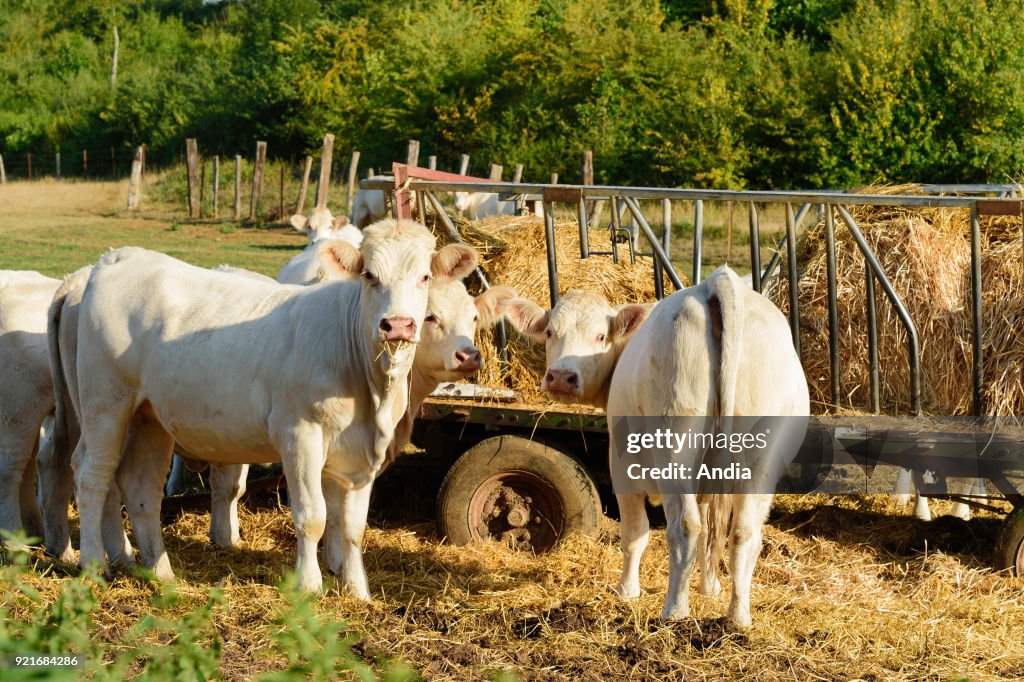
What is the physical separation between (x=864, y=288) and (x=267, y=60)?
145 ft

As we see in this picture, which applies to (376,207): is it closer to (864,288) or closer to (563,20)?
(864,288)

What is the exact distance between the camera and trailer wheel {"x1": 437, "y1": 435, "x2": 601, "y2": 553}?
269 inches

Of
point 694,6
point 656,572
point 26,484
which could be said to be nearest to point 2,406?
point 26,484

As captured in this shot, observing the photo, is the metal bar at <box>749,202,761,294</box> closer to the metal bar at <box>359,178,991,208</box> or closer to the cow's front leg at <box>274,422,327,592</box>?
the metal bar at <box>359,178,991,208</box>

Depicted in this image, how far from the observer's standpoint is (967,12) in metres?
27.2

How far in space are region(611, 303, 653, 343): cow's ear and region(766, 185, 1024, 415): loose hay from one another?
45.3 inches

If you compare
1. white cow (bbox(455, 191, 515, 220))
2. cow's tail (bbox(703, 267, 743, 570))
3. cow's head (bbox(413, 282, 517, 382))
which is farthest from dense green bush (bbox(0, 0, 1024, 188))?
cow's tail (bbox(703, 267, 743, 570))

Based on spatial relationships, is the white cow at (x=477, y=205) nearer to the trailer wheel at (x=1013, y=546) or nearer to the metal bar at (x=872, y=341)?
the metal bar at (x=872, y=341)

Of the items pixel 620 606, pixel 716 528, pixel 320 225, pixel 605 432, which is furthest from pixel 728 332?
pixel 320 225

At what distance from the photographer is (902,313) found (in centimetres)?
632

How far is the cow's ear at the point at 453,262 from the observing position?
612 centimetres

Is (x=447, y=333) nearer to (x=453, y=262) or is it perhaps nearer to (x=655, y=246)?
(x=453, y=262)

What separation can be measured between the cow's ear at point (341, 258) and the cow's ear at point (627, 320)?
57.3 inches

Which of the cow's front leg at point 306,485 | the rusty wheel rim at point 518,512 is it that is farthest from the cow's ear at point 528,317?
the cow's front leg at point 306,485
